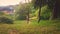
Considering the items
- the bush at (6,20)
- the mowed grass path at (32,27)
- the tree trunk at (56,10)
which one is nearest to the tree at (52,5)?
the tree trunk at (56,10)

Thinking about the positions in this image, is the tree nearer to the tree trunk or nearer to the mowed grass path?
the tree trunk

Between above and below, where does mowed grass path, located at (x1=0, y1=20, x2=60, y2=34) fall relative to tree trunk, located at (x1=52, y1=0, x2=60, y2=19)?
below

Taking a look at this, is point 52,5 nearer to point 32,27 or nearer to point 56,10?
point 56,10

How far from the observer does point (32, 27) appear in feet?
6.06

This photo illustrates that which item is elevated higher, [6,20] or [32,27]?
[6,20]

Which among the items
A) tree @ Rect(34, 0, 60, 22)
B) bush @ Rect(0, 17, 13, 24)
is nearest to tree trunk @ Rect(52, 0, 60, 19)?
tree @ Rect(34, 0, 60, 22)

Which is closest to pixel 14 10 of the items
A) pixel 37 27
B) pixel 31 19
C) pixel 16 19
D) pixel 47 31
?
pixel 16 19

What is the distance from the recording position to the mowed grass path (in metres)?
1.83

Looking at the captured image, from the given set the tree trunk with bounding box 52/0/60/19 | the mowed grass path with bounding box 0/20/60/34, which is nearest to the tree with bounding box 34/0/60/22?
the tree trunk with bounding box 52/0/60/19

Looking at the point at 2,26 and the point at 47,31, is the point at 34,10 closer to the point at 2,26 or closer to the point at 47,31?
the point at 47,31

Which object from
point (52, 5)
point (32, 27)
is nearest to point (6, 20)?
point (32, 27)

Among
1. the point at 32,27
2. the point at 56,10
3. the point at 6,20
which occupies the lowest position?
the point at 32,27

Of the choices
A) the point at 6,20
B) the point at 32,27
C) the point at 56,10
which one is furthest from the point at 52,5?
the point at 6,20

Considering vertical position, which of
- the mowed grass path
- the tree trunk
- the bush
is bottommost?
the mowed grass path
